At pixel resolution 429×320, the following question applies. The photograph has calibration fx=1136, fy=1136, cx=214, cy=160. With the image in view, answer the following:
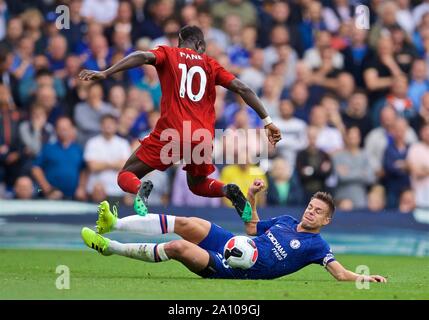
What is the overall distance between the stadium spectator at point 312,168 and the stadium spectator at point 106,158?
2.63 meters

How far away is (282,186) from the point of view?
55.6 feet

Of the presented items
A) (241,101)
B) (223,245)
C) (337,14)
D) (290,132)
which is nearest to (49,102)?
(241,101)

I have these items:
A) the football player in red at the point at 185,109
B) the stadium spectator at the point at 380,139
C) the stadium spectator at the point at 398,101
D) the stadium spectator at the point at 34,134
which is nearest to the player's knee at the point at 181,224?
the football player in red at the point at 185,109

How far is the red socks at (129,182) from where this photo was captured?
1146 cm

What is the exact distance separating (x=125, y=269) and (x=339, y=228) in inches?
196

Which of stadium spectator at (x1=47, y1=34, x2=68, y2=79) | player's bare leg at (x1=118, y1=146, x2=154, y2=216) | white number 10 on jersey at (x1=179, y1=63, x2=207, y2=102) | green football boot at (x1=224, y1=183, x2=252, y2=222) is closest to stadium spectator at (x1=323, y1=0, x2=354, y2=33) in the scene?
stadium spectator at (x1=47, y1=34, x2=68, y2=79)

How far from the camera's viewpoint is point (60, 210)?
53.5 feet

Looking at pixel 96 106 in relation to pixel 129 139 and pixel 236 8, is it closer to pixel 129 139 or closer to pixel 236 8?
pixel 129 139

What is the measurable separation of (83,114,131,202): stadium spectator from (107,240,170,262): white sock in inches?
238

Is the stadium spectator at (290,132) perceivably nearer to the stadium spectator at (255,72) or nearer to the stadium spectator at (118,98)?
the stadium spectator at (255,72)

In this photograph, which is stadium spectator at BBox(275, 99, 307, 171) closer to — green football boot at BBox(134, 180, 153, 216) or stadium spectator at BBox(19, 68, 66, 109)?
stadium spectator at BBox(19, 68, 66, 109)

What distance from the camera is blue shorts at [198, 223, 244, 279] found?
10742 mm

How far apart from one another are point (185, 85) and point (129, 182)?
1182 mm
